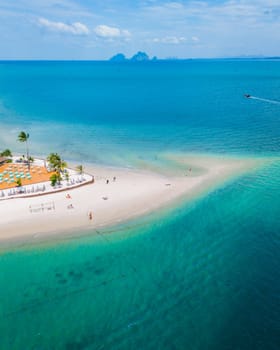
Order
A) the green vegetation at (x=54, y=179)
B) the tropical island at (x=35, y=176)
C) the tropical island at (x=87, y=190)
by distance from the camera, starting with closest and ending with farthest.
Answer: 1. the tropical island at (x=87, y=190)
2. the tropical island at (x=35, y=176)
3. the green vegetation at (x=54, y=179)

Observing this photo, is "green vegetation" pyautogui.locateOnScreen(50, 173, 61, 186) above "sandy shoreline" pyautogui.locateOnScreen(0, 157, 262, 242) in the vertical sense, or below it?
above

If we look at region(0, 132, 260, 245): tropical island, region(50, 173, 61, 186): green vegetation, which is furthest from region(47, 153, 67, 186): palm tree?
region(50, 173, 61, 186): green vegetation

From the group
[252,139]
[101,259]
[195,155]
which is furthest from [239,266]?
[252,139]

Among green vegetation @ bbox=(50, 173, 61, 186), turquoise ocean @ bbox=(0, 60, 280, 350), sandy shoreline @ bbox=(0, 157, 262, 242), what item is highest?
green vegetation @ bbox=(50, 173, 61, 186)

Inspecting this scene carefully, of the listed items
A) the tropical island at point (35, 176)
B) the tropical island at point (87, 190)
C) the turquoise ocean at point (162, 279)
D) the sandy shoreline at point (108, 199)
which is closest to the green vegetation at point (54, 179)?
the tropical island at point (35, 176)

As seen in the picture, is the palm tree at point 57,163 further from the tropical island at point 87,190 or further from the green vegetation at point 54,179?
the green vegetation at point 54,179

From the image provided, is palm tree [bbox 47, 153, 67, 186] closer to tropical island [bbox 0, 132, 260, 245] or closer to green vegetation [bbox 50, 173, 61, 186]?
tropical island [bbox 0, 132, 260, 245]

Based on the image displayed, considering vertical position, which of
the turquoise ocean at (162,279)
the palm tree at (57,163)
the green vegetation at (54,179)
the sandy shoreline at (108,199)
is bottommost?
the turquoise ocean at (162,279)

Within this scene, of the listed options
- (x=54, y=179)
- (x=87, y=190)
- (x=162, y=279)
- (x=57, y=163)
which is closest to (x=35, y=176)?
(x=57, y=163)

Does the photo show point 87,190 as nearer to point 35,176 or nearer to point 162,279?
point 35,176
